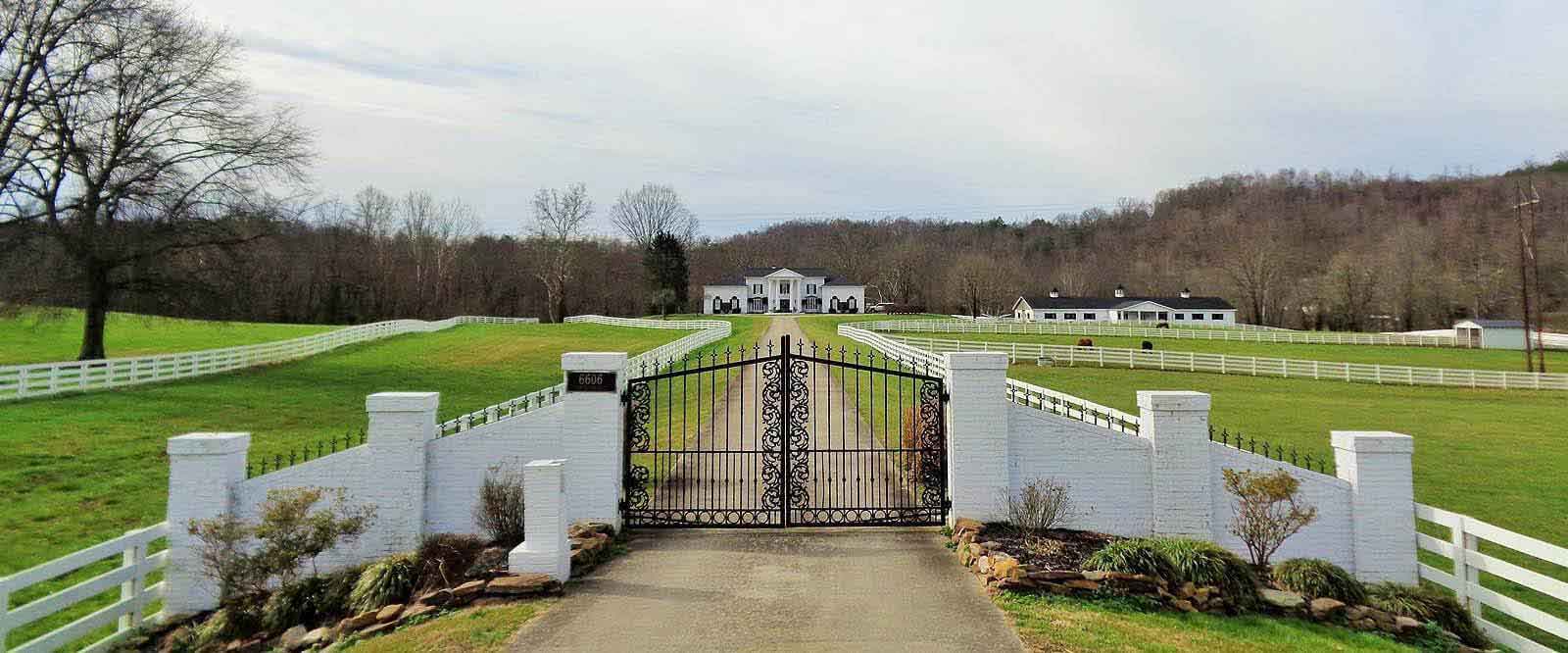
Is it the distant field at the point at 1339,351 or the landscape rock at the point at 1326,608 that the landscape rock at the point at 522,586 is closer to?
→ the landscape rock at the point at 1326,608

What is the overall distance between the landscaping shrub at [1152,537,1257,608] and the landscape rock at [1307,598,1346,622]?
485 millimetres

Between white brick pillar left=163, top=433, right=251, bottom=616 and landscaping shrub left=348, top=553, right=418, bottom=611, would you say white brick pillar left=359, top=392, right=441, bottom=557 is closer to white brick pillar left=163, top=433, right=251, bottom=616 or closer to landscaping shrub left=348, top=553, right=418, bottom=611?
landscaping shrub left=348, top=553, right=418, bottom=611

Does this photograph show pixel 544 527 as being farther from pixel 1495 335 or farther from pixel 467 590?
pixel 1495 335

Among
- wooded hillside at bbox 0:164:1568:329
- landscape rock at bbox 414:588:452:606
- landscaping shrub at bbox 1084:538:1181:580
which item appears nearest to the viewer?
landscape rock at bbox 414:588:452:606

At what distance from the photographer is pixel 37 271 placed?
2208cm

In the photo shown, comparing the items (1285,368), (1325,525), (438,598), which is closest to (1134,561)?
(1325,525)

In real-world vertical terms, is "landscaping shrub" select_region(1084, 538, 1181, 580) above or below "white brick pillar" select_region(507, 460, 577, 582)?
below

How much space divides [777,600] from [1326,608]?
16.5 feet

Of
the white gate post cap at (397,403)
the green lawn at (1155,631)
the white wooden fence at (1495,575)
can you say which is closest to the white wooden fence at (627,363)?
the white gate post cap at (397,403)

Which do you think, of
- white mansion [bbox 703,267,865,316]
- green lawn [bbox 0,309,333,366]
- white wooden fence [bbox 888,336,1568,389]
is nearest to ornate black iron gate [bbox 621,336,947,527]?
white wooden fence [bbox 888,336,1568,389]

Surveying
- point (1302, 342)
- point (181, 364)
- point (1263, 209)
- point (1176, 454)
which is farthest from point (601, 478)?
point (1263, 209)

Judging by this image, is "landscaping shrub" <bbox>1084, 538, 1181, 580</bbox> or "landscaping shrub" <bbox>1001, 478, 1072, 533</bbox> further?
"landscaping shrub" <bbox>1001, 478, 1072, 533</bbox>

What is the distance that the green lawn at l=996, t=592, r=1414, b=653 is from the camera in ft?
19.0

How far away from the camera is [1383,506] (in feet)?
26.5
